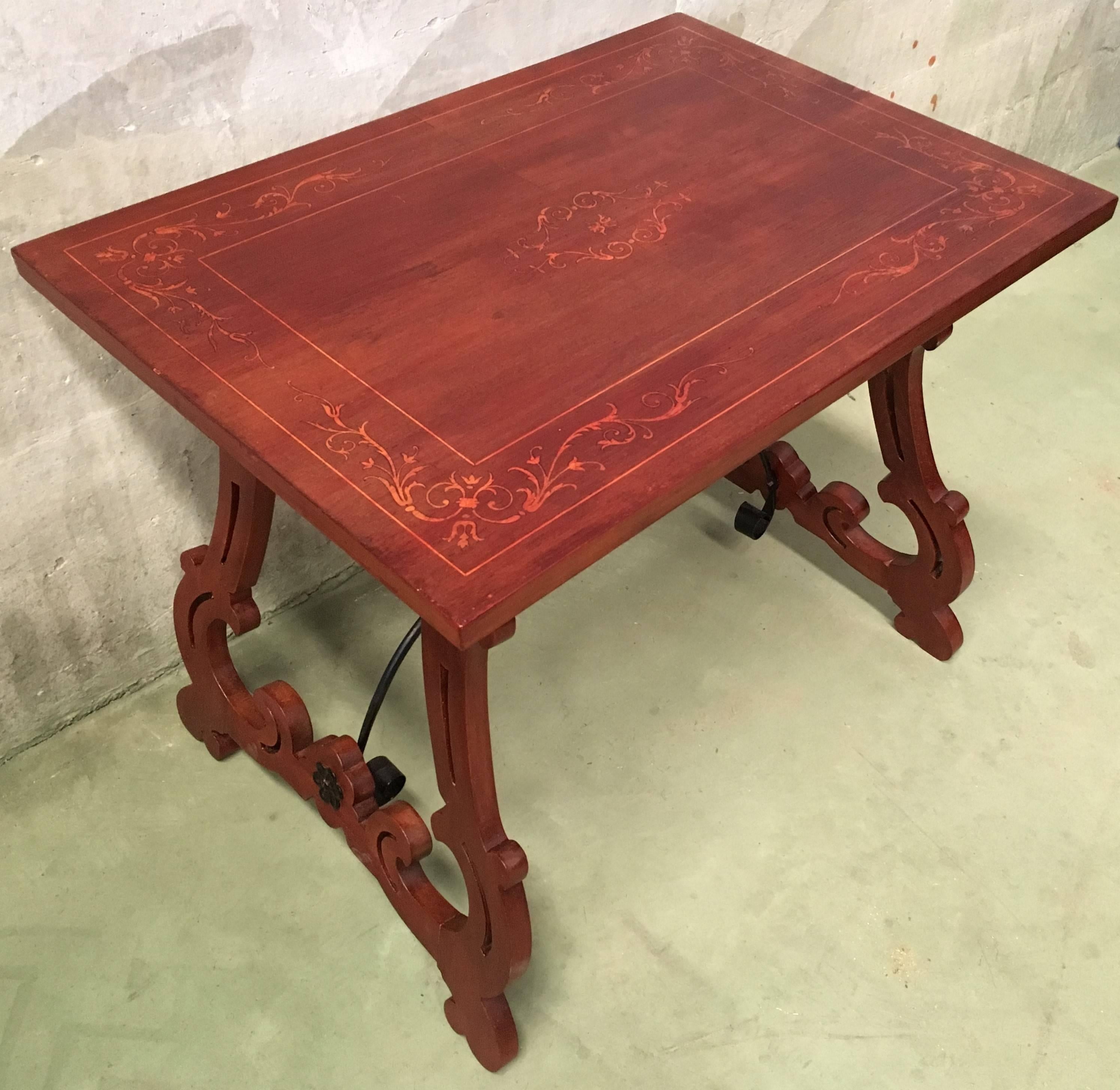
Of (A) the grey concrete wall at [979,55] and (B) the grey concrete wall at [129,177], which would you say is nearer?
(B) the grey concrete wall at [129,177]

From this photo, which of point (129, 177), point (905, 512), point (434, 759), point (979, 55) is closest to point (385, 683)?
point (434, 759)

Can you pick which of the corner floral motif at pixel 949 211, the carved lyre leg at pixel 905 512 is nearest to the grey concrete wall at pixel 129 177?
the corner floral motif at pixel 949 211

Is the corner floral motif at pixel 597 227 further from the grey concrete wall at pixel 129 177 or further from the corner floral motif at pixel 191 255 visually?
the grey concrete wall at pixel 129 177

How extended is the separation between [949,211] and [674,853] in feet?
3.41

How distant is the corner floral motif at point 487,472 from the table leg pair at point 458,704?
0.42ft

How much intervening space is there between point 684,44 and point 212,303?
41.2 inches

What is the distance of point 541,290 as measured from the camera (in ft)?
4.72

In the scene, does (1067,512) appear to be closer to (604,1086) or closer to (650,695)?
(650,695)

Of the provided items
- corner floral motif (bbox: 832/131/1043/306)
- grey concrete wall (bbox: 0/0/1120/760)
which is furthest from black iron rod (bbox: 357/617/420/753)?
corner floral motif (bbox: 832/131/1043/306)

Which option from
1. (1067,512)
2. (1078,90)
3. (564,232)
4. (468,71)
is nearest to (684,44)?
(468,71)

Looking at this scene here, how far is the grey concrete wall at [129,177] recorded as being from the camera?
4.89ft

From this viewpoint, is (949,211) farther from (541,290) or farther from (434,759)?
(434,759)

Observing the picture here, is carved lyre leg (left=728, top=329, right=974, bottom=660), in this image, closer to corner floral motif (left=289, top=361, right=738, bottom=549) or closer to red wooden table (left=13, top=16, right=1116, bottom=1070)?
red wooden table (left=13, top=16, right=1116, bottom=1070)

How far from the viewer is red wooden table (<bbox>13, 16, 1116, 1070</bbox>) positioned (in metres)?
1.18
